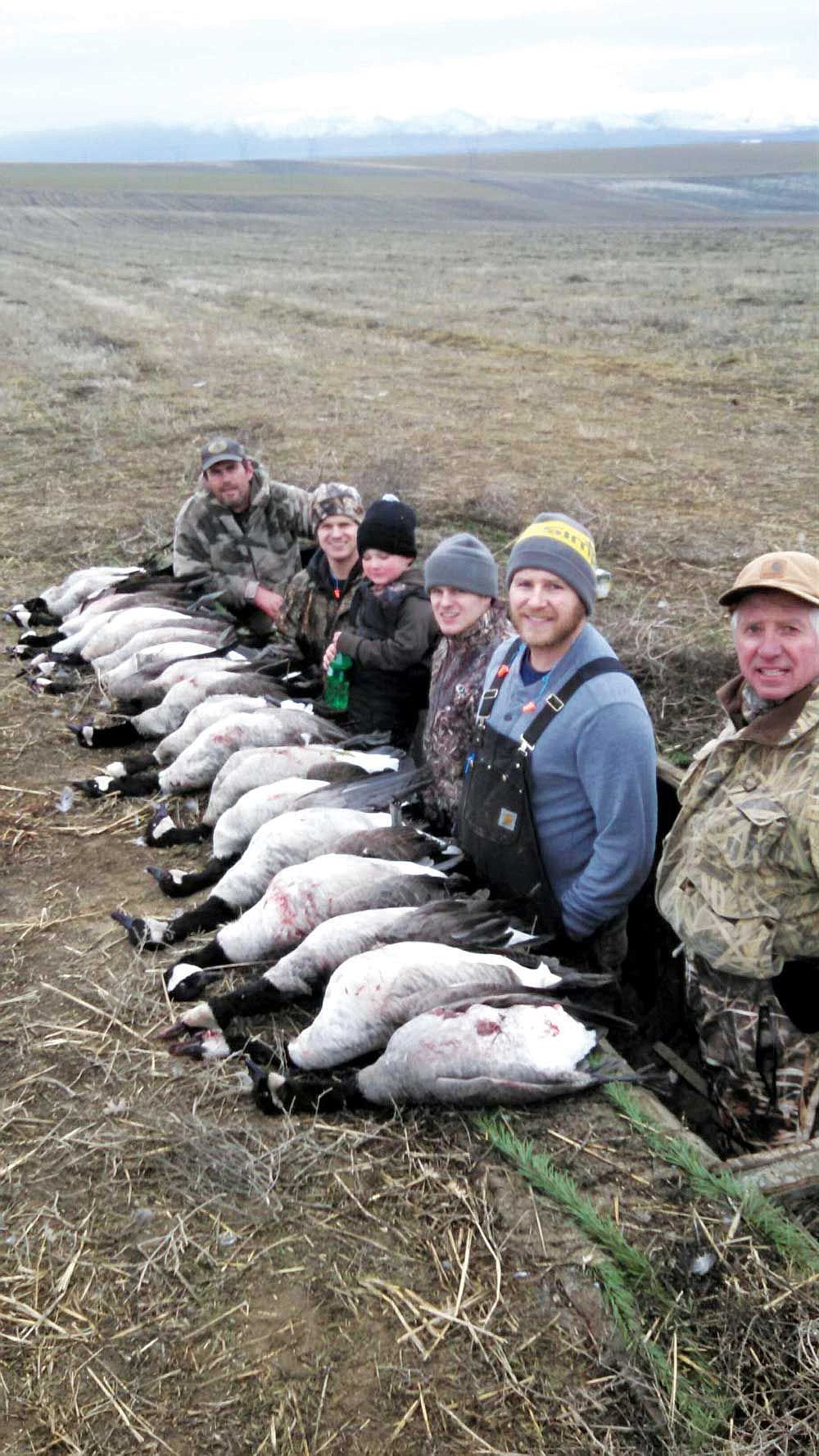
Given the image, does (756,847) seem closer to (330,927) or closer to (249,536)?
(330,927)

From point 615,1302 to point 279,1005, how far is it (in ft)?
5.34

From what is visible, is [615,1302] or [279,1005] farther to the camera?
[279,1005]

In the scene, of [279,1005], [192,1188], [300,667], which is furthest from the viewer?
[300,667]

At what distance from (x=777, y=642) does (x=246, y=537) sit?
16.8ft


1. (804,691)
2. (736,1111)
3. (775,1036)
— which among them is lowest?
(736,1111)

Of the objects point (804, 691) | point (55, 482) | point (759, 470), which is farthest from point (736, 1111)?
point (55, 482)

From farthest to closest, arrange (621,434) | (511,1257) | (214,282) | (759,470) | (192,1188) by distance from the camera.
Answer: (214,282) < (621,434) < (759,470) < (192,1188) < (511,1257)

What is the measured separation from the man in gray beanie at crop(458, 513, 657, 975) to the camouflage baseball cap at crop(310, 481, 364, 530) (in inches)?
77.3

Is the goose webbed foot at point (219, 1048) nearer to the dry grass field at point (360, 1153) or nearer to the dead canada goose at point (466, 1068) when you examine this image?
the dry grass field at point (360, 1153)

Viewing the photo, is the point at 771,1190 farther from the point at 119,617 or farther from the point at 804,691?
the point at 119,617

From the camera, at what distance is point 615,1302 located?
2.84m

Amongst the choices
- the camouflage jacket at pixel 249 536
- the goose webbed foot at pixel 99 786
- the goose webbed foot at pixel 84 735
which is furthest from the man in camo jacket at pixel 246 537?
the goose webbed foot at pixel 99 786

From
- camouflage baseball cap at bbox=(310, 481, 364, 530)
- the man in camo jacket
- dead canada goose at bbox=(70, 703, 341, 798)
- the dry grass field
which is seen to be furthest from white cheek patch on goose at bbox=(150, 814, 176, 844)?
the man in camo jacket

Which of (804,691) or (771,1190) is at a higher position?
(804,691)
